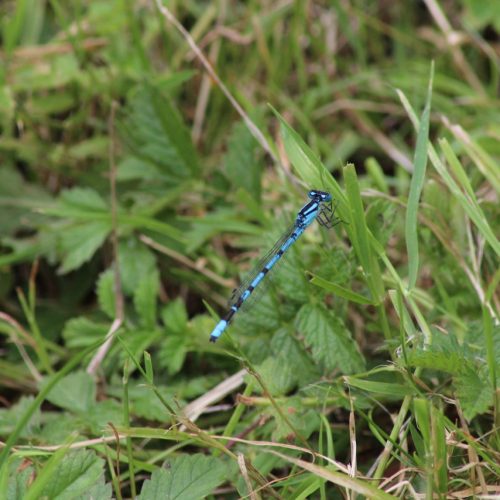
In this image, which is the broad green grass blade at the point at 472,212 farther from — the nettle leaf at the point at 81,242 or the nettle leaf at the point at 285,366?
the nettle leaf at the point at 81,242

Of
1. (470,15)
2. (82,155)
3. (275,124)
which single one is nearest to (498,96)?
(470,15)

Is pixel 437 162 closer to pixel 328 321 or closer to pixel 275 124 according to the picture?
pixel 328 321

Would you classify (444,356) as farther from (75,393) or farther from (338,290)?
(75,393)

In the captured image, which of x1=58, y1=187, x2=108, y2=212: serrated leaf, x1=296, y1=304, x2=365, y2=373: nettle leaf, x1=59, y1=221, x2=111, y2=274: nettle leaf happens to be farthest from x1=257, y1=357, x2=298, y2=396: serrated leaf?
x1=58, y1=187, x2=108, y2=212: serrated leaf

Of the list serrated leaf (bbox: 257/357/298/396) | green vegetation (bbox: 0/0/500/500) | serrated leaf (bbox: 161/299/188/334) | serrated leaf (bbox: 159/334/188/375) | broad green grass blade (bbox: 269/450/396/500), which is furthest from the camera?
serrated leaf (bbox: 161/299/188/334)

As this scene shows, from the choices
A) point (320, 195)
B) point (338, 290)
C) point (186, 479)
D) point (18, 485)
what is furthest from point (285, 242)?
point (18, 485)

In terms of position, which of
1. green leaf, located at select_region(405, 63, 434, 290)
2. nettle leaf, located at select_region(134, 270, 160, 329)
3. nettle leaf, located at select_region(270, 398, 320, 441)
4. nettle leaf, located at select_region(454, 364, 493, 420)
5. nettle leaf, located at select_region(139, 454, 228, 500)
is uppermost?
green leaf, located at select_region(405, 63, 434, 290)

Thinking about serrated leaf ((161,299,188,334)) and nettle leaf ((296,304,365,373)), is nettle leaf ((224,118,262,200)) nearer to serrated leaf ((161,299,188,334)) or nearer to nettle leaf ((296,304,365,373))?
serrated leaf ((161,299,188,334))
